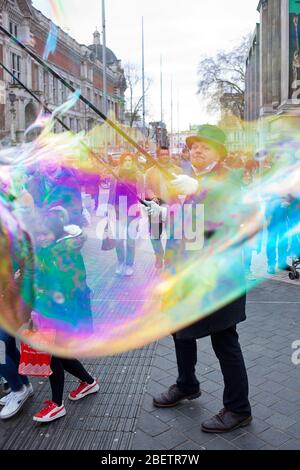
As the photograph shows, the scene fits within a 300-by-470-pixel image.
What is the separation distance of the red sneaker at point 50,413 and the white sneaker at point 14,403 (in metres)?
0.23

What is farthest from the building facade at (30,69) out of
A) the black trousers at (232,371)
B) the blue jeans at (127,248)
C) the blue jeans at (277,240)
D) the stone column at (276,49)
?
the black trousers at (232,371)

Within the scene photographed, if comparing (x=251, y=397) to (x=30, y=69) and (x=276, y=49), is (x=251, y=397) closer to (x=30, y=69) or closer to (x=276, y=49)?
(x=276, y=49)

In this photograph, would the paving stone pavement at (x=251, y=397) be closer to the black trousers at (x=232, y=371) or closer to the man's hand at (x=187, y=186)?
the black trousers at (x=232, y=371)

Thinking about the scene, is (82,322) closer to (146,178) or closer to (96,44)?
(146,178)

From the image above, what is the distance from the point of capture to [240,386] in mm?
3367

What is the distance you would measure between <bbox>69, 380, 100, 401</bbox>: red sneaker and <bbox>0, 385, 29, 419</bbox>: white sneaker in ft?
1.17

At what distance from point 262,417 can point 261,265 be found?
5295 mm

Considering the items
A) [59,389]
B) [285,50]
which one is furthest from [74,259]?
[285,50]

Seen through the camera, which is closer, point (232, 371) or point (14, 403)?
point (232, 371)

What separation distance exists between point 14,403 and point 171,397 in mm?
1175

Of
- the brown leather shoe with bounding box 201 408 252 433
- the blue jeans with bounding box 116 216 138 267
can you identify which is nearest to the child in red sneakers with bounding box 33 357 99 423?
the brown leather shoe with bounding box 201 408 252 433

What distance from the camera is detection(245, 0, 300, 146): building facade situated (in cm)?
2420

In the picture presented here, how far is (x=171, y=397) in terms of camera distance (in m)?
3.73

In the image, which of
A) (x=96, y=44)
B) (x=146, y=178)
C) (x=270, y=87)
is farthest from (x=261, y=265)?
(x=96, y=44)
